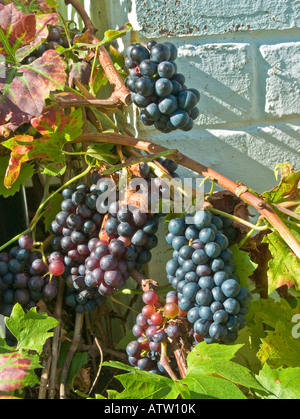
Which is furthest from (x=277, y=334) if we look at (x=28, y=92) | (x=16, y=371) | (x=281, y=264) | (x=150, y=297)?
(x=28, y=92)

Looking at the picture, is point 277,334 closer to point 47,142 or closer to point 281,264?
point 281,264

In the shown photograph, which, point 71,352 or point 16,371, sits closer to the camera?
point 16,371

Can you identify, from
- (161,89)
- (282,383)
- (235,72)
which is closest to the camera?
(282,383)

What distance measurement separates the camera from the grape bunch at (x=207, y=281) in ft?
2.96

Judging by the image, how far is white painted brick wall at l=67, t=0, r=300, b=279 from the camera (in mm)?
1133

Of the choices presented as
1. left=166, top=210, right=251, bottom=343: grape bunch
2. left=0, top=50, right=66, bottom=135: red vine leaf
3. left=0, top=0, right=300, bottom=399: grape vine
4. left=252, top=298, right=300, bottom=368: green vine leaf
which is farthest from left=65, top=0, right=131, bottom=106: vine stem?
left=252, top=298, right=300, bottom=368: green vine leaf

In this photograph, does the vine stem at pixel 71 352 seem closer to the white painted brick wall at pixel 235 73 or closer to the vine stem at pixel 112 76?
the white painted brick wall at pixel 235 73

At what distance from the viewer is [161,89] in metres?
0.95

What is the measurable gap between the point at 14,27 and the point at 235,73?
44 cm

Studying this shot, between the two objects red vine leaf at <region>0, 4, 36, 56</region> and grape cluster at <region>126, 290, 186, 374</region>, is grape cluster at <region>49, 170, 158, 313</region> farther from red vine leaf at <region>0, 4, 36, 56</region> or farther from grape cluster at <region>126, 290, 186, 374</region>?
red vine leaf at <region>0, 4, 36, 56</region>

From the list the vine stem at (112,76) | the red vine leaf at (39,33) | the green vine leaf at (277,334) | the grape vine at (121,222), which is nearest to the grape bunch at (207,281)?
the grape vine at (121,222)

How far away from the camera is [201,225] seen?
950mm

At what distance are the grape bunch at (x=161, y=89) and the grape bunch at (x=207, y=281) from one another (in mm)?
168
